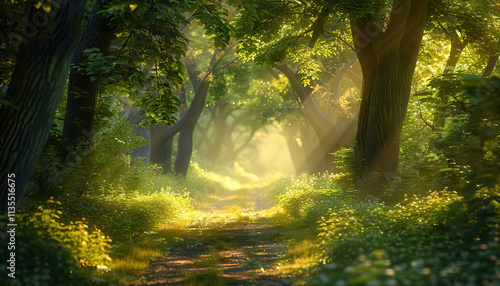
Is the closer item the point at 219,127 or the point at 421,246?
the point at 421,246

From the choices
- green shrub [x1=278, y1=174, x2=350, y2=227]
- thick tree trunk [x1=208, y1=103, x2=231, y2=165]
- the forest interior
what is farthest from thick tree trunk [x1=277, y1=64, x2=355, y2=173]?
thick tree trunk [x1=208, y1=103, x2=231, y2=165]

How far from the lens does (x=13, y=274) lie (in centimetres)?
455

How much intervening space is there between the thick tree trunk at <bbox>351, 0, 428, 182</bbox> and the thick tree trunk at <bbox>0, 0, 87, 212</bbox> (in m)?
8.62

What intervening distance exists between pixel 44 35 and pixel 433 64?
18275 millimetres

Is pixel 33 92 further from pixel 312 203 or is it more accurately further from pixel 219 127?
pixel 219 127

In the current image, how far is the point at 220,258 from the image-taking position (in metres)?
7.60

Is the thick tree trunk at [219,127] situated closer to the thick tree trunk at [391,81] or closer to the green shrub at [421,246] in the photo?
the thick tree trunk at [391,81]

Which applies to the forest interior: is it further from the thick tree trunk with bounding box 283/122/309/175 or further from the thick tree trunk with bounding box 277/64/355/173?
the thick tree trunk with bounding box 283/122/309/175

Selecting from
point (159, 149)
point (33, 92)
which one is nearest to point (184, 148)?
point (159, 149)

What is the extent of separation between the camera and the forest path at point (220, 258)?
6.01 metres

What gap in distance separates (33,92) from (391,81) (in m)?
9.34

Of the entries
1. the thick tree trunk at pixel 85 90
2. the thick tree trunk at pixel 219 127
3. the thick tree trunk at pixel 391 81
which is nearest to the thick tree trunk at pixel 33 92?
the thick tree trunk at pixel 85 90

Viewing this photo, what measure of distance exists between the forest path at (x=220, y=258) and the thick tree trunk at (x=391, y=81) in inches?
158

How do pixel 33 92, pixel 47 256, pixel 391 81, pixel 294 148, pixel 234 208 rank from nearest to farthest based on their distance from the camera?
pixel 47 256
pixel 33 92
pixel 391 81
pixel 234 208
pixel 294 148
